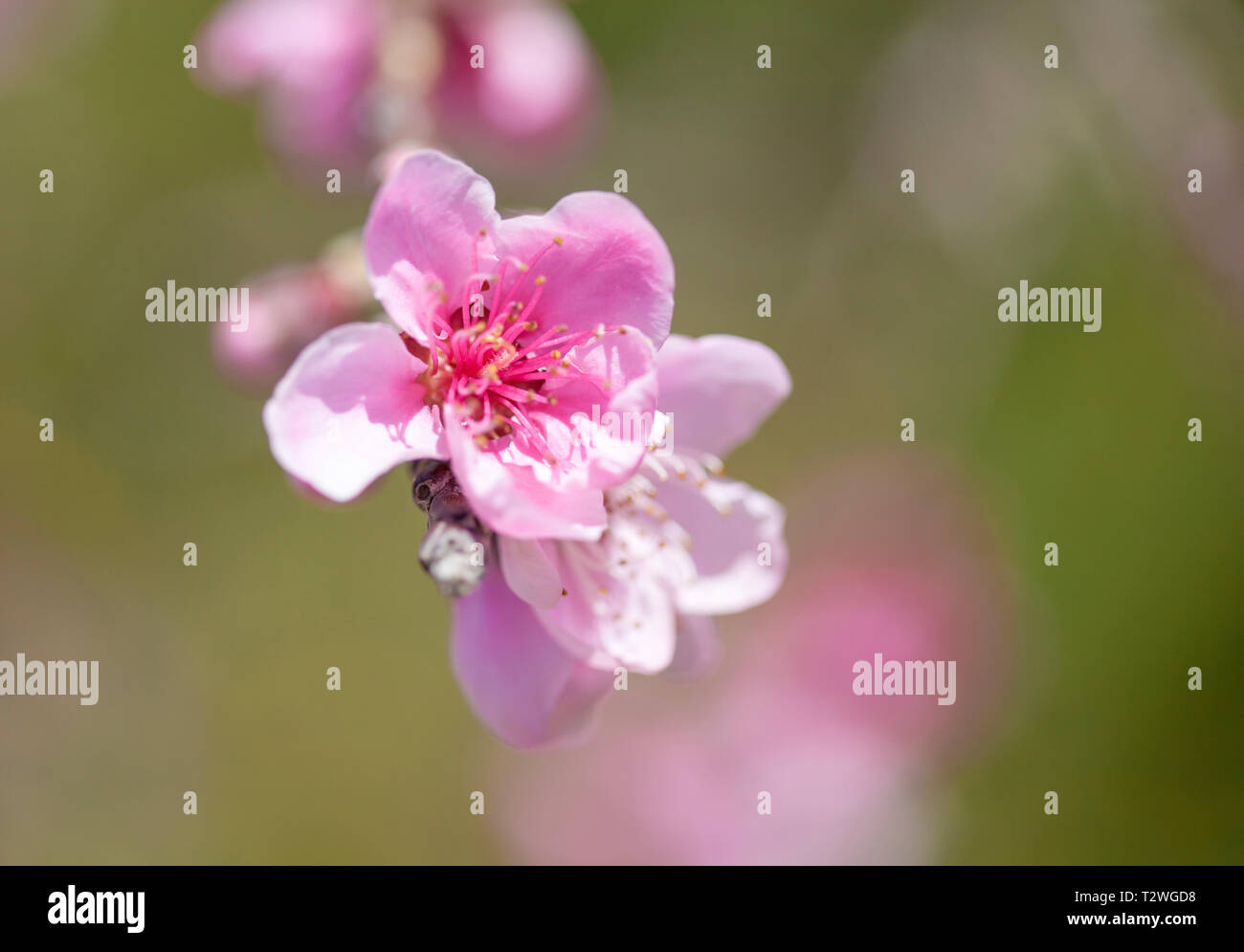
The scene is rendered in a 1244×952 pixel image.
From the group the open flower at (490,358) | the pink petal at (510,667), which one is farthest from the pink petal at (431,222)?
the pink petal at (510,667)

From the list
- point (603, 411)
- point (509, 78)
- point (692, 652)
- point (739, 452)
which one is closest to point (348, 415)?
point (603, 411)

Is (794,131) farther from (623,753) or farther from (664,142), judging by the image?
(623,753)

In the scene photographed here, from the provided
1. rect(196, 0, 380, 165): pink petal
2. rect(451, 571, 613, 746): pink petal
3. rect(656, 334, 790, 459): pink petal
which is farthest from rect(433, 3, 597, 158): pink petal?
rect(451, 571, 613, 746): pink petal

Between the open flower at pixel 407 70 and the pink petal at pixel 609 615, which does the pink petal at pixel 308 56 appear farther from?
the pink petal at pixel 609 615

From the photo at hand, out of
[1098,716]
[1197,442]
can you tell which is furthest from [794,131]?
[1098,716]

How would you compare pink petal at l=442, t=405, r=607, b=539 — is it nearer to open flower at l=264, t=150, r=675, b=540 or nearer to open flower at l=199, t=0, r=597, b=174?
open flower at l=264, t=150, r=675, b=540

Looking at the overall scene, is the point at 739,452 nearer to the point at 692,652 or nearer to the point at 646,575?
the point at 692,652
